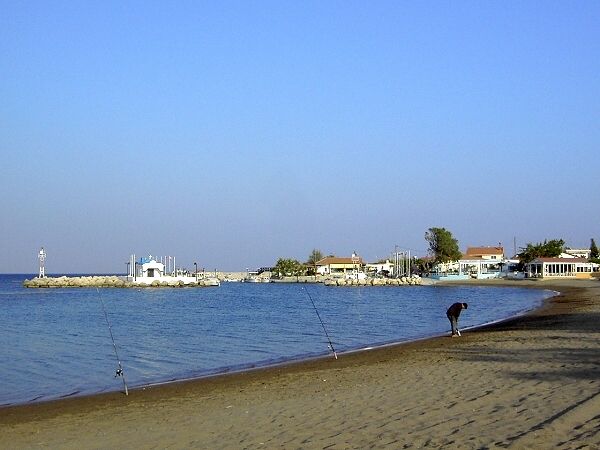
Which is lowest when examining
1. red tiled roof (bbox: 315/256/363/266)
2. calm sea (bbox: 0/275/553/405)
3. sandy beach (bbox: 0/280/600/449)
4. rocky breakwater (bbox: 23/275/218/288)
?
Result: calm sea (bbox: 0/275/553/405)

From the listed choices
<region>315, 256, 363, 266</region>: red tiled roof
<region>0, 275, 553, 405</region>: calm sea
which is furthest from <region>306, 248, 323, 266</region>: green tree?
<region>0, 275, 553, 405</region>: calm sea

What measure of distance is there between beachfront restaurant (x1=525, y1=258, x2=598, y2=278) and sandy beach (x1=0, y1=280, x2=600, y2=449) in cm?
8555

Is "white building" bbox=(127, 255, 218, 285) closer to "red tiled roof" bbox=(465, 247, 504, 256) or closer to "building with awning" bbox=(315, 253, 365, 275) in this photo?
"building with awning" bbox=(315, 253, 365, 275)

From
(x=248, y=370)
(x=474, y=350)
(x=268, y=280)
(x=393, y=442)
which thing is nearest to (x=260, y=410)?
(x=393, y=442)

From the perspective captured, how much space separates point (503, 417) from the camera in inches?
353

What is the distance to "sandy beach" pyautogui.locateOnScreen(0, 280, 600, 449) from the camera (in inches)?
331

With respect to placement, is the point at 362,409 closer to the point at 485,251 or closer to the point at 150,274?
the point at 150,274

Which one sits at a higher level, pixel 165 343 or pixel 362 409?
pixel 362 409

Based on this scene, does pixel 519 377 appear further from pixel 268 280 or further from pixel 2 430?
pixel 268 280

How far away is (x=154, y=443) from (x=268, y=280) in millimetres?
134377

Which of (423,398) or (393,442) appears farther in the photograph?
(423,398)

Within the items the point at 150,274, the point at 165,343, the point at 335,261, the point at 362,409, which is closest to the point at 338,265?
the point at 335,261

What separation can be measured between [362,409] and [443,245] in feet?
385

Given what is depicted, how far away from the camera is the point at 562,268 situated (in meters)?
101
